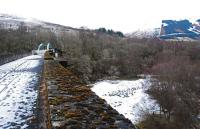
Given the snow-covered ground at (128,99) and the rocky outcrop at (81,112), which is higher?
the rocky outcrop at (81,112)

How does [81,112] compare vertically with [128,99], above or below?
above

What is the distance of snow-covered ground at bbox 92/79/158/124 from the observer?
4844 cm

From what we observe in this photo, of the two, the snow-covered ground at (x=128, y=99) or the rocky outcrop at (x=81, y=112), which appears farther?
the snow-covered ground at (x=128, y=99)

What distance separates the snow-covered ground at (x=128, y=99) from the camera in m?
48.4

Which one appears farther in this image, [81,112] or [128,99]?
[128,99]

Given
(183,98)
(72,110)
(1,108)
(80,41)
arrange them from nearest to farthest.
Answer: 1. (72,110)
2. (1,108)
3. (183,98)
4. (80,41)

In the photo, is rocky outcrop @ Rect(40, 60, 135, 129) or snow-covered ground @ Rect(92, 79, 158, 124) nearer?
rocky outcrop @ Rect(40, 60, 135, 129)

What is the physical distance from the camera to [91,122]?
528cm

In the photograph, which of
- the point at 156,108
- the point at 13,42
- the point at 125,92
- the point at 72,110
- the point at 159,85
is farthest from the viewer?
the point at 13,42

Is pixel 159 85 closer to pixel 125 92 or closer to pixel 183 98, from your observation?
pixel 183 98

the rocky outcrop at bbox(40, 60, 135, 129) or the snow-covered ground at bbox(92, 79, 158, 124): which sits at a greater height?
the rocky outcrop at bbox(40, 60, 135, 129)

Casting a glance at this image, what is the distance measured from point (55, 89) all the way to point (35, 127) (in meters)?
2.48

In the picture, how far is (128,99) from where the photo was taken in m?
60.3

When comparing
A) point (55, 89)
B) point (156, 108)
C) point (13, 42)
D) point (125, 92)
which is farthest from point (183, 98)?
point (13, 42)
